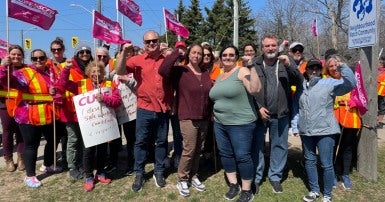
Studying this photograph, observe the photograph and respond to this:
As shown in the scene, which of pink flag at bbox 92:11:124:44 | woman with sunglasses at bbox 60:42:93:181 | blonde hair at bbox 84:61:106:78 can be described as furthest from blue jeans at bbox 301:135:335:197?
pink flag at bbox 92:11:124:44

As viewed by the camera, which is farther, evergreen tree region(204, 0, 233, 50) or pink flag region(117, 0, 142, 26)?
evergreen tree region(204, 0, 233, 50)

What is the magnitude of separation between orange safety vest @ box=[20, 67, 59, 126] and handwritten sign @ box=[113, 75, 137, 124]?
3.35 ft

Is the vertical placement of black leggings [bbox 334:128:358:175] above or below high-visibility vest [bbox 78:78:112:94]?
below

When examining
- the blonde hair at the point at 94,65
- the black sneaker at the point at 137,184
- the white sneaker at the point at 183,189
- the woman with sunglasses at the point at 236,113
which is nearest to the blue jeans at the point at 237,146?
the woman with sunglasses at the point at 236,113

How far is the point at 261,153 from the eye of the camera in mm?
5031

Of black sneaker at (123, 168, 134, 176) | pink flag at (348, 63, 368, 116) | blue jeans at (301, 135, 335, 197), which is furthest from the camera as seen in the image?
black sneaker at (123, 168, 134, 176)

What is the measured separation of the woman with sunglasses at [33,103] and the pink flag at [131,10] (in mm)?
2492

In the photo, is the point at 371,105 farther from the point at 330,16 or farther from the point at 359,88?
the point at 330,16

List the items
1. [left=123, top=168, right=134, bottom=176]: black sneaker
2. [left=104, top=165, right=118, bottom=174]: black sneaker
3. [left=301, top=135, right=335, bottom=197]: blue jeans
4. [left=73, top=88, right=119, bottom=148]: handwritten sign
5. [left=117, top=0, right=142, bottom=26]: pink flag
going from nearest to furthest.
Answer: [left=301, top=135, right=335, bottom=197]: blue jeans → [left=73, top=88, right=119, bottom=148]: handwritten sign → [left=123, top=168, right=134, bottom=176]: black sneaker → [left=104, top=165, right=118, bottom=174]: black sneaker → [left=117, top=0, right=142, bottom=26]: pink flag

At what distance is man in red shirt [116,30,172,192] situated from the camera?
4793 millimetres

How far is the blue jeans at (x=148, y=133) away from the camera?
16.0 feet

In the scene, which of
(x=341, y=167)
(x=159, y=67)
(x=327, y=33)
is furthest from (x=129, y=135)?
(x=327, y=33)

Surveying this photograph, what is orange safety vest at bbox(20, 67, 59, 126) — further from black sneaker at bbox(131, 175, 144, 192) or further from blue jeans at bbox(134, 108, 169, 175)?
black sneaker at bbox(131, 175, 144, 192)

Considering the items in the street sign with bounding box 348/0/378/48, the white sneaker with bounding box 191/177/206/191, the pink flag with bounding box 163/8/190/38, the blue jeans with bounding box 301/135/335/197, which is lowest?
the white sneaker with bounding box 191/177/206/191
